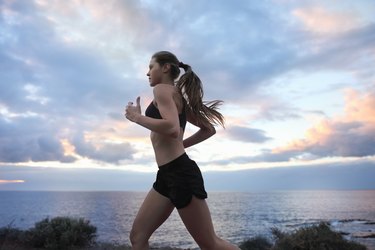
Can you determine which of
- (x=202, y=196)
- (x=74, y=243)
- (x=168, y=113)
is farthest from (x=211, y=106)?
(x=74, y=243)

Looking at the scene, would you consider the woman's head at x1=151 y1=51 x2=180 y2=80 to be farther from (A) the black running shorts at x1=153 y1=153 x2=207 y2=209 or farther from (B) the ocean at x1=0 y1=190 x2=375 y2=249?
(B) the ocean at x1=0 y1=190 x2=375 y2=249

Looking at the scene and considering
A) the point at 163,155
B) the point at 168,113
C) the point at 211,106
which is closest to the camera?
the point at 168,113

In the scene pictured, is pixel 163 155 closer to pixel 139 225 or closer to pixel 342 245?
pixel 139 225

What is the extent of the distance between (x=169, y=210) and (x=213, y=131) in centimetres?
93

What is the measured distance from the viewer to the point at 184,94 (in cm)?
360

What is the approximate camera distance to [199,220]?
3301 mm

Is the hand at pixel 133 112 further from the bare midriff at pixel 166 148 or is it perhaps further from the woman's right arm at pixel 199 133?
the woman's right arm at pixel 199 133

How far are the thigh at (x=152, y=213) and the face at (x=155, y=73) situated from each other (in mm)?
996

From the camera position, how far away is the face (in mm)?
3639

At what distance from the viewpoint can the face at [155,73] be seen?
11.9 feet

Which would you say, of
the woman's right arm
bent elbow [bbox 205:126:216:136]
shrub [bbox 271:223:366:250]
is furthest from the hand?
shrub [bbox 271:223:366:250]

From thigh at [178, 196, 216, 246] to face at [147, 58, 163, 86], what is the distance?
1127 millimetres

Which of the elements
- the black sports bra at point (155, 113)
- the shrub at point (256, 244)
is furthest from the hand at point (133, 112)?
the shrub at point (256, 244)

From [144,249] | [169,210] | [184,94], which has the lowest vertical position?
[144,249]
